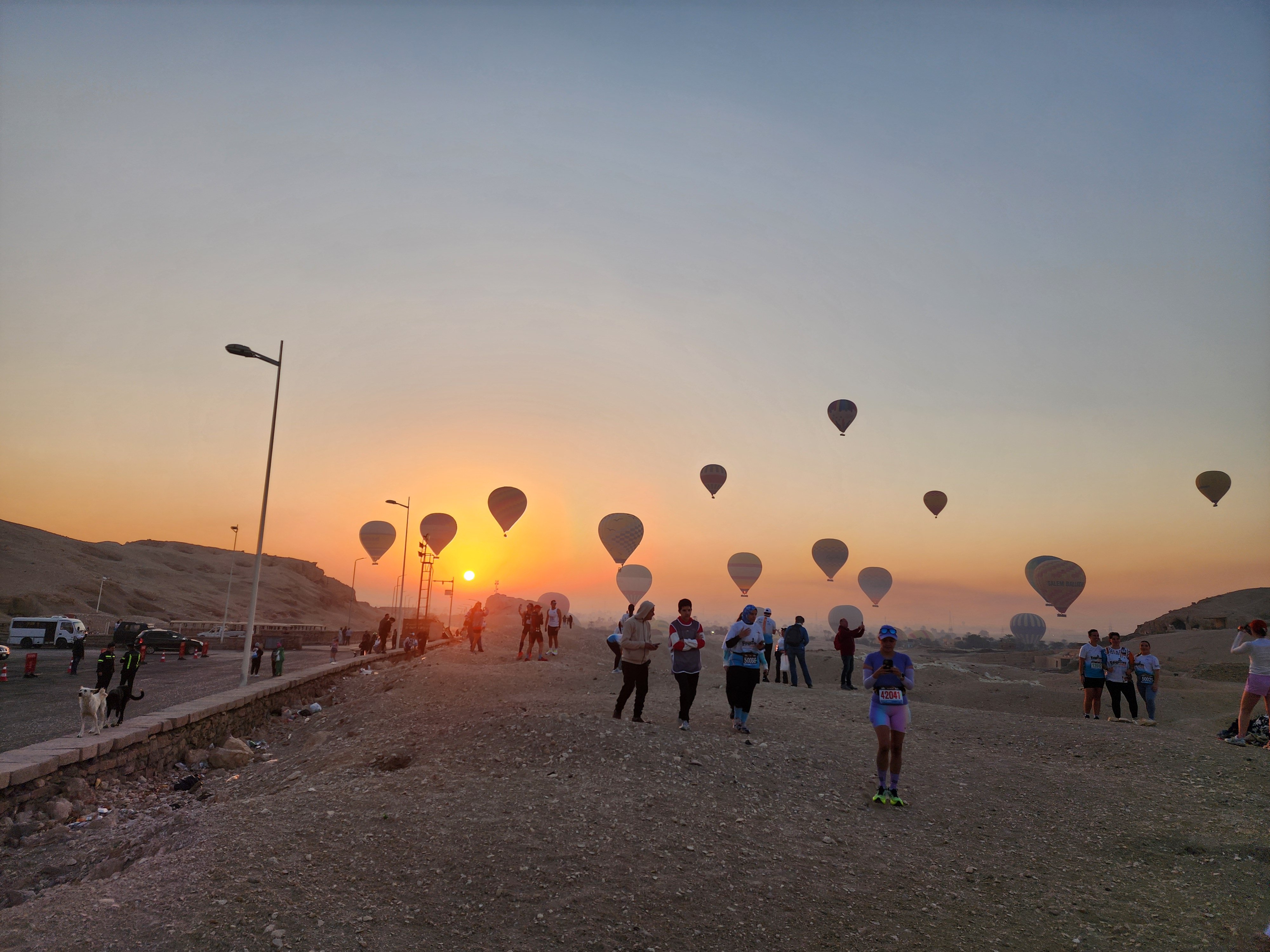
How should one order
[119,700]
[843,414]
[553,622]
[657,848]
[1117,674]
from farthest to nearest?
[843,414], [553,622], [1117,674], [119,700], [657,848]

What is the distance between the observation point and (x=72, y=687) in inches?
907

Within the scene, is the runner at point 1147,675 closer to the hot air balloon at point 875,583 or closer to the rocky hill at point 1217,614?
the rocky hill at point 1217,614

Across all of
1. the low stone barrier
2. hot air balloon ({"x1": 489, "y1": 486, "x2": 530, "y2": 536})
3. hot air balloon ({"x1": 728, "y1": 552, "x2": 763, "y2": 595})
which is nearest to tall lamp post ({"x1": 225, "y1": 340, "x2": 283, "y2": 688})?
the low stone barrier

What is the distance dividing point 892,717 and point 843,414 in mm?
48921

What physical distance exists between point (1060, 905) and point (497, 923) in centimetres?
527

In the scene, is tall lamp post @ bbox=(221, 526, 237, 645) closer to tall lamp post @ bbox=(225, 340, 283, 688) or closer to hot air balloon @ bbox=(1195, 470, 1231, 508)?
tall lamp post @ bbox=(225, 340, 283, 688)

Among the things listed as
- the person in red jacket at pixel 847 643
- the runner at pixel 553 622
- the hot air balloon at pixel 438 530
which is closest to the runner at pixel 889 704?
the person in red jacket at pixel 847 643

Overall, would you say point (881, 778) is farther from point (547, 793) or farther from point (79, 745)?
point (79, 745)

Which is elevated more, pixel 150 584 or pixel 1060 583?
pixel 1060 583

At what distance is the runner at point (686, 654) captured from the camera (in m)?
12.1

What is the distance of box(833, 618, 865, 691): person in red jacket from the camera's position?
→ 1845 centimetres

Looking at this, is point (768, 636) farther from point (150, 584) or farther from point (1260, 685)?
point (150, 584)

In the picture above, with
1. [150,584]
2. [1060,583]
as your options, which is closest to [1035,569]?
[1060,583]

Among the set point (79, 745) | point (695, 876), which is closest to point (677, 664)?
point (695, 876)
